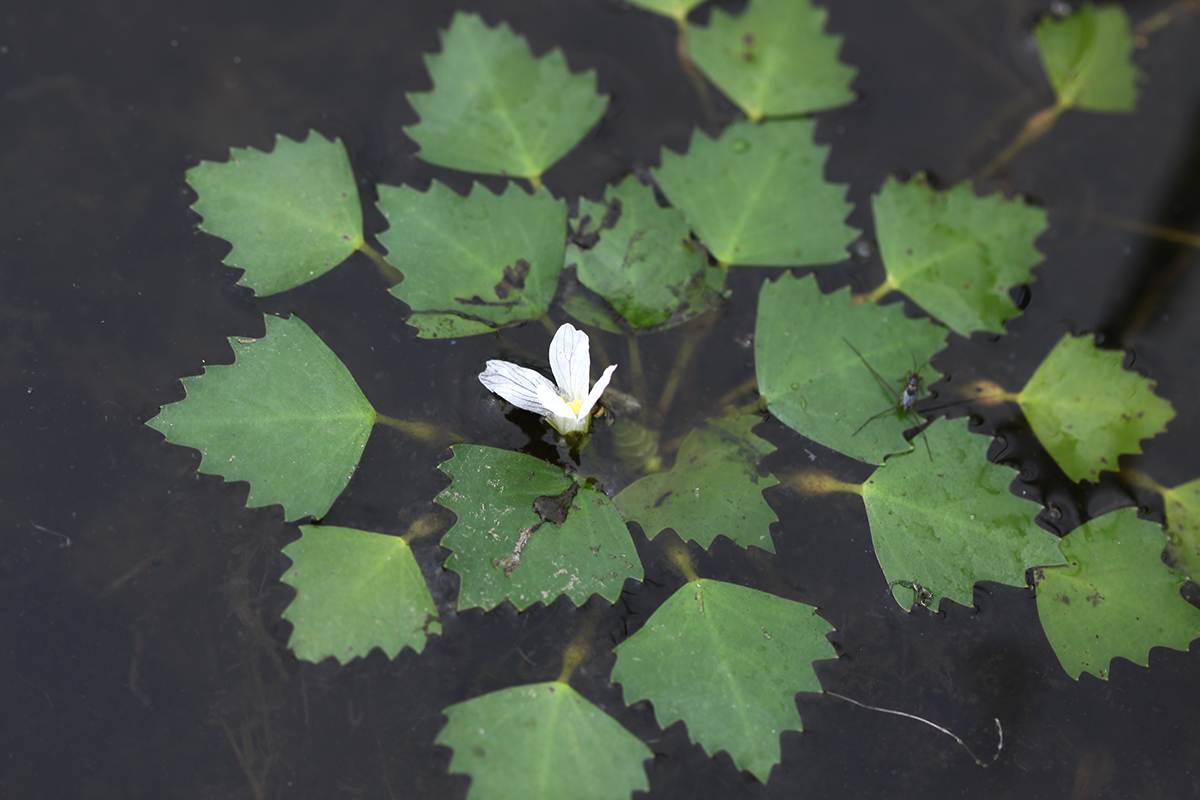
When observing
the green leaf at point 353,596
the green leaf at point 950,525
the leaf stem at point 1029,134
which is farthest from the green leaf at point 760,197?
the green leaf at point 353,596

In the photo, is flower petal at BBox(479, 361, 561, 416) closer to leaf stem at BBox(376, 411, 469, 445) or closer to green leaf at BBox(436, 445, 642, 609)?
green leaf at BBox(436, 445, 642, 609)

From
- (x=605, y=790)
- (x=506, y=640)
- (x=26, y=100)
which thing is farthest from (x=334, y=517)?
(x=26, y=100)

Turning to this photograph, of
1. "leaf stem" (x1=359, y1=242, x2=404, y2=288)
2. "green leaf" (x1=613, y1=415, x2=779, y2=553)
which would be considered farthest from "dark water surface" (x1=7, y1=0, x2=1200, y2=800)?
"green leaf" (x1=613, y1=415, x2=779, y2=553)

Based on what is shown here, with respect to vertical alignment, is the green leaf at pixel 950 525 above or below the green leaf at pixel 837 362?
below

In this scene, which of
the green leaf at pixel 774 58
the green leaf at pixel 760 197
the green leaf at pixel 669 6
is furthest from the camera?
the green leaf at pixel 669 6

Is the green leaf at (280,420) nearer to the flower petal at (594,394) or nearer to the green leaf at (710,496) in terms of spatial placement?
the flower petal at (594,394)

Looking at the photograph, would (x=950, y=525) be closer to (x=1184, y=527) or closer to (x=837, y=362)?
(x=837, y=362)
